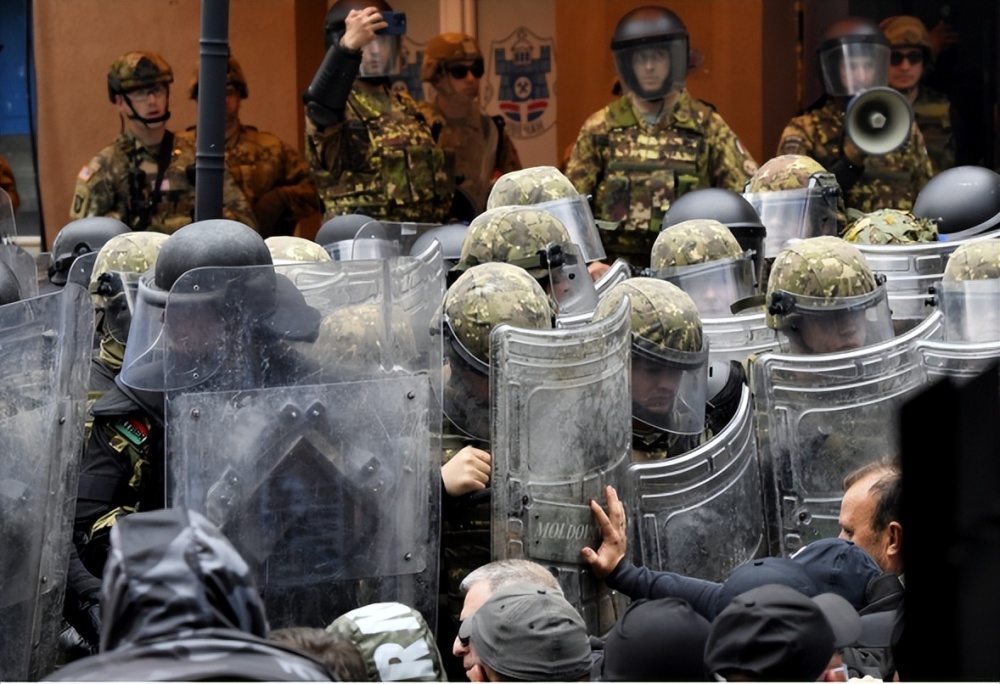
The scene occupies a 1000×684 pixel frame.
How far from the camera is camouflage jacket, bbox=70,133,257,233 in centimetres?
845

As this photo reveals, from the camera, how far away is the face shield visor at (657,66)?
323 inches

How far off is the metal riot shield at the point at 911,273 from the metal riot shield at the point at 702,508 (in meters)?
1.64

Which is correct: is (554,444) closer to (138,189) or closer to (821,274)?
(821,274)

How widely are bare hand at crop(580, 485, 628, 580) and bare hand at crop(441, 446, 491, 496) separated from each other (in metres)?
0.29

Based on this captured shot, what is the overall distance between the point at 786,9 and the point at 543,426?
637 cm

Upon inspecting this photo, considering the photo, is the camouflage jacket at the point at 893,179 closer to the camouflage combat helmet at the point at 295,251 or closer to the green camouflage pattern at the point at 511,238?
the green camouflage pattern at the point at 511,238

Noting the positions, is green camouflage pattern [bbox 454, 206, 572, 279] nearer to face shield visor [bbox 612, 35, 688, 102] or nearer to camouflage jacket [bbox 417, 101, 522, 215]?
face shield visor [bbox 612, 35, 688, 102]

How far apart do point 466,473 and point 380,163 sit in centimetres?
422

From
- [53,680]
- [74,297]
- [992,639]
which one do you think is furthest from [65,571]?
[992,639]

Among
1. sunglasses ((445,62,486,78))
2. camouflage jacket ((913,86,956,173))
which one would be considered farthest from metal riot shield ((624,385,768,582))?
camouflage jacket ((913,86,956,173))

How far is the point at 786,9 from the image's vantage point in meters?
9.97

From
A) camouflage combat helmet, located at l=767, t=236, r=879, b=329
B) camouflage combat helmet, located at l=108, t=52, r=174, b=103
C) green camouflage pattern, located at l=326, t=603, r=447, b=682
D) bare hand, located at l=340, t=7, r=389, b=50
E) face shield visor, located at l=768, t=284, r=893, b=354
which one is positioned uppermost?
camouflage combat helmet, located at l=108, t=52, r=174, b=103

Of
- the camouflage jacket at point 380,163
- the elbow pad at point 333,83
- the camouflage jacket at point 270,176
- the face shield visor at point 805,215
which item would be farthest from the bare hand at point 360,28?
the camouflage jacket at point 270,176

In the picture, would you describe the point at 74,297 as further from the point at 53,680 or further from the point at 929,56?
the point at 929,56
